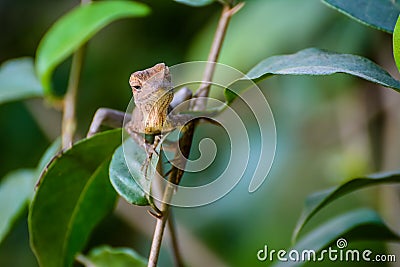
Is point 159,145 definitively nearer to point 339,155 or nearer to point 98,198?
point 98,198

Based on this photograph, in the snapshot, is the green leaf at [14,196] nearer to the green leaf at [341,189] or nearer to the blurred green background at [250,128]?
the green leaf at [341,189]

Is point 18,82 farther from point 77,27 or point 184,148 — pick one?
point 184,148

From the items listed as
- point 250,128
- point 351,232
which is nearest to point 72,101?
point 351,232

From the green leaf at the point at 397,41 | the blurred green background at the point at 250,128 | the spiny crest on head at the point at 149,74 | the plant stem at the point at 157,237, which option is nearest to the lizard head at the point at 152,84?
the spiny crest on head at the point at 149,74

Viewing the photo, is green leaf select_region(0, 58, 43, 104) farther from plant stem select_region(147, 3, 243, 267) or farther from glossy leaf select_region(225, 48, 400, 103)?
glossy leaf select_region(225, 48, 400, 103)

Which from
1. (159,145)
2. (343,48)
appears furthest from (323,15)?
(159,145)

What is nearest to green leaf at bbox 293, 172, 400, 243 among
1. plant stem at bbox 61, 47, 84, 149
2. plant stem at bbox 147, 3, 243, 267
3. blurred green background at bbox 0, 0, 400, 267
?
plant stem at bbox 147, 3, 243, 267
